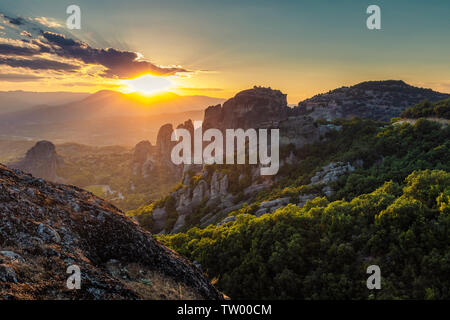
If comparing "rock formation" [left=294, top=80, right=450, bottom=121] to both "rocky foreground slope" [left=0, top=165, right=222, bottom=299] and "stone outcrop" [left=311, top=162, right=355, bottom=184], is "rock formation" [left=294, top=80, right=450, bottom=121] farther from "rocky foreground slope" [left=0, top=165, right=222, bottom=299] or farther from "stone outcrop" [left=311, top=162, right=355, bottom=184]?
"rocky foreground slope" [left=0, top=165, right=222, bottom=299]

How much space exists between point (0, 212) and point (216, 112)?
288ft

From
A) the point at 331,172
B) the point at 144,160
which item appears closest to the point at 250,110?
the point at 331,172

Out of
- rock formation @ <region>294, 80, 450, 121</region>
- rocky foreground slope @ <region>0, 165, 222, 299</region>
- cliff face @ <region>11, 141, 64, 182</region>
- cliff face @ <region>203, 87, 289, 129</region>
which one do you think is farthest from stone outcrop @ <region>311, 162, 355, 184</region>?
cliff face @ <region>11, 141, 64, 182</region>

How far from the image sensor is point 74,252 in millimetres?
7277

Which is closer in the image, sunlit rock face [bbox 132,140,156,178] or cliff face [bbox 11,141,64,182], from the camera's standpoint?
cliff face [bbox 11,141,64,182]

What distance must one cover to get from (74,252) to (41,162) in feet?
471

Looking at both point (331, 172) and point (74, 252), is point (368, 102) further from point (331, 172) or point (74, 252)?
point (74, 252)

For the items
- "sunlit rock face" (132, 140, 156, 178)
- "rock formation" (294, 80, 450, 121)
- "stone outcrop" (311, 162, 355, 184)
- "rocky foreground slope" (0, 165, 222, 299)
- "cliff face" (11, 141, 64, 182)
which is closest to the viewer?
"rocky foreground slope" (0, 165, 222, 299)

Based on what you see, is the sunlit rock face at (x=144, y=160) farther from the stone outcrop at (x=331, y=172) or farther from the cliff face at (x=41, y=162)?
the stone outcrop at (x=331, y=172)

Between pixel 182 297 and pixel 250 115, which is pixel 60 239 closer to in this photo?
pixel 182 297

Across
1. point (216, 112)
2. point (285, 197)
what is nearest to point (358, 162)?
point (285, 197)

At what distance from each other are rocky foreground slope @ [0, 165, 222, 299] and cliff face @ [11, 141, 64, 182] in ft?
442

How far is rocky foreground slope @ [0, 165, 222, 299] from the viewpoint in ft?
19.3

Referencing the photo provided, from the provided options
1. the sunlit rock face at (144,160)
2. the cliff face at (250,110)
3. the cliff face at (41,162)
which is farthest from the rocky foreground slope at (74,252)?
the cliff face at (41,162)
